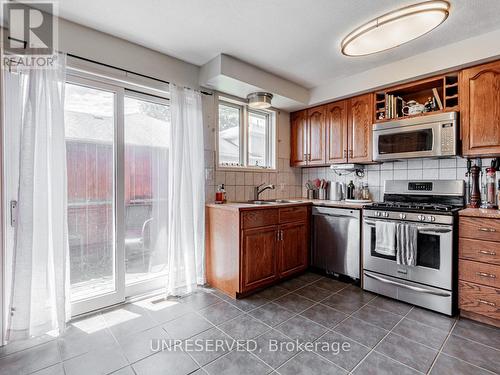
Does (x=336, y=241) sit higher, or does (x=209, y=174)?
(x=209, y=174)

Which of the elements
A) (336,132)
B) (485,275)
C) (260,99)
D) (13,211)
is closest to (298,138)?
(336,132)

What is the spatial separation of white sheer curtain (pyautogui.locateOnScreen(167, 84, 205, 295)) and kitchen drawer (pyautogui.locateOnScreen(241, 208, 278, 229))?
531 mm

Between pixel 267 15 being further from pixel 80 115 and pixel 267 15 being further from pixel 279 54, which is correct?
pixel 80 115

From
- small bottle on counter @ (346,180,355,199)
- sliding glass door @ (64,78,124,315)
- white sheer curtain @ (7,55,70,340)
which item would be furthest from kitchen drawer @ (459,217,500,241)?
white sheer curtain @ (7,55,70,340)

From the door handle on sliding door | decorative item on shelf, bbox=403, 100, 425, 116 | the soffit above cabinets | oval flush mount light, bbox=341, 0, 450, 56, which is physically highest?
oval flush mount light, bbox=341, 0, 450, 56

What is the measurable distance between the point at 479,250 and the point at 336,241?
127 centimetres

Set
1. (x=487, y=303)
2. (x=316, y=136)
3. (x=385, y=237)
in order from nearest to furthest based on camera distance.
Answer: (x=487, y=303) → (x=385, y=237) → (x=316, y=136)

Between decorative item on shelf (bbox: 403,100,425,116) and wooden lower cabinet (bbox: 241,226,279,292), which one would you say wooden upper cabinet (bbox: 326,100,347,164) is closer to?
decorative item on shelf (bbox: 403,100,425,116)

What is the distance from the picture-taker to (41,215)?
186cm

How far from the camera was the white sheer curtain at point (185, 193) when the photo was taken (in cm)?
255

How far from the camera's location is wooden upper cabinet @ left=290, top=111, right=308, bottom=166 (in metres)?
3.74

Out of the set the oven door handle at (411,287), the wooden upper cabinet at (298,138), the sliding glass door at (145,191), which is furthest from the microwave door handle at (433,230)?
the sliding glass door at (145,191)

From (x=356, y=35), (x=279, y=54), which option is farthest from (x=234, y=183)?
(x=356, y=35)

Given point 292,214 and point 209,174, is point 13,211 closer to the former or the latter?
point 209,174
